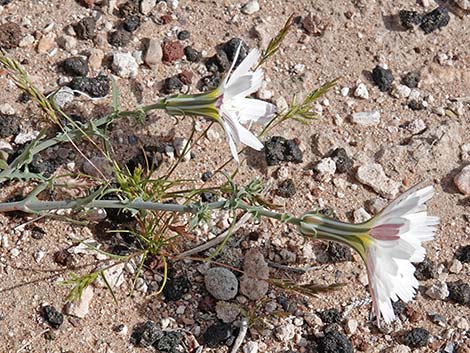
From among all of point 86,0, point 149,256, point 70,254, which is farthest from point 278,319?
point 86,0

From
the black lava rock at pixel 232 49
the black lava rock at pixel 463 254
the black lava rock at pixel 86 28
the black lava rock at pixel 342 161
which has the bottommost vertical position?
the black lava rock at pixel 463 254

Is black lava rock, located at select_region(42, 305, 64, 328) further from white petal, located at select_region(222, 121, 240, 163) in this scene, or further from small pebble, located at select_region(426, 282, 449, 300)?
small pebble, located at select_region(426, 282, 449, 300)

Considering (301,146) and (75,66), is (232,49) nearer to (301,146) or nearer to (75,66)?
(301,146)


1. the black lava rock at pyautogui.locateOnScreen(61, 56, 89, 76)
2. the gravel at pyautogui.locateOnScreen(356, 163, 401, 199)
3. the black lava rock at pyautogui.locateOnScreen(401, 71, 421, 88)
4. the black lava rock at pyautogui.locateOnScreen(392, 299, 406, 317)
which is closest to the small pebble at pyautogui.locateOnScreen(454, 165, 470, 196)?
the gravel at pyautogui.locateOnScreen(356, 163, 401, 199)

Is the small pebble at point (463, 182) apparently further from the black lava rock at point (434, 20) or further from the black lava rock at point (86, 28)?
the black lava rock at point (86, 28)

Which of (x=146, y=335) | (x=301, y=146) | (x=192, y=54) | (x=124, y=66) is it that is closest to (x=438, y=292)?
(x=301, y=146)

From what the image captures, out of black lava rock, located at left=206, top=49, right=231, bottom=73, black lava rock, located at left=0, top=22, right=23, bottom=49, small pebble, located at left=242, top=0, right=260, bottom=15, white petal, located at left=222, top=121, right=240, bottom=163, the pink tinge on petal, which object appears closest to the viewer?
the pink tinge on petal

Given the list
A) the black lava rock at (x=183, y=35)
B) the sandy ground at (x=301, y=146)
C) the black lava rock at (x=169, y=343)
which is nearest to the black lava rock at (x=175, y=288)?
the sandy ground at (x=301, y=146)
